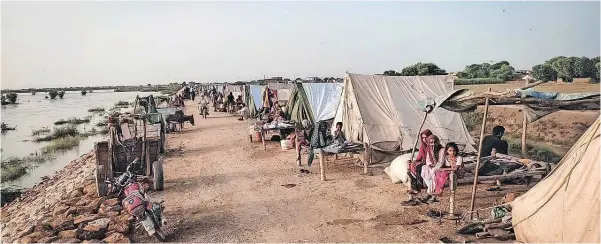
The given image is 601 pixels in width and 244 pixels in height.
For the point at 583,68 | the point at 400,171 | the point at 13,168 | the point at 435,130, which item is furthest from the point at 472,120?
the point at 583,68

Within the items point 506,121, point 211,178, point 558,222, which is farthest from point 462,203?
point 506,121

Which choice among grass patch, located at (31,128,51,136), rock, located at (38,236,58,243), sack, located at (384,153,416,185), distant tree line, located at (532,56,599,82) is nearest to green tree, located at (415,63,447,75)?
Result: distant tree line, located at (532,56,599,82)

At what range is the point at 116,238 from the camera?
17.8 ft

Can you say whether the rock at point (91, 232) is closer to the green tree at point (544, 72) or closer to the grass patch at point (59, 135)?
the grass patch at point (59, 135)

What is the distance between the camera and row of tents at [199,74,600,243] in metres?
4.10

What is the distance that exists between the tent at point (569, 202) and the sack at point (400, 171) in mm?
2978

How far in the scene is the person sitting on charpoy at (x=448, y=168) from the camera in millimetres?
6176

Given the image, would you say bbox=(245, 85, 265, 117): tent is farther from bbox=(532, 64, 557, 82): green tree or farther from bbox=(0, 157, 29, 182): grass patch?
bbox=(532, 64, 557, 82): green tree

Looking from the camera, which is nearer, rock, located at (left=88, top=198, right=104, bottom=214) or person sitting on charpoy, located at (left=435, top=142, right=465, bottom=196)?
person sitting on charpoy, located at (left=435, top=142, right=465, bottom=196)

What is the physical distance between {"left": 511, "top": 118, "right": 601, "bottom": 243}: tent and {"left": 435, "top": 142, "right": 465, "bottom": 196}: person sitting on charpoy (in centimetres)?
145

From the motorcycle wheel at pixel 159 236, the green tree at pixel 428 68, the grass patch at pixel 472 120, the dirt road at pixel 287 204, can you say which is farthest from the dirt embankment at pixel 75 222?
the green tree at pixel 428 68

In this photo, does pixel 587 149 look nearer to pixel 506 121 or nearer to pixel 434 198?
pixel 434 198

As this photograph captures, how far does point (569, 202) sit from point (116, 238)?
5401 millimetres

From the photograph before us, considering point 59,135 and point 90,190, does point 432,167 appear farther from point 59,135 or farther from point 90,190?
point 59,135
